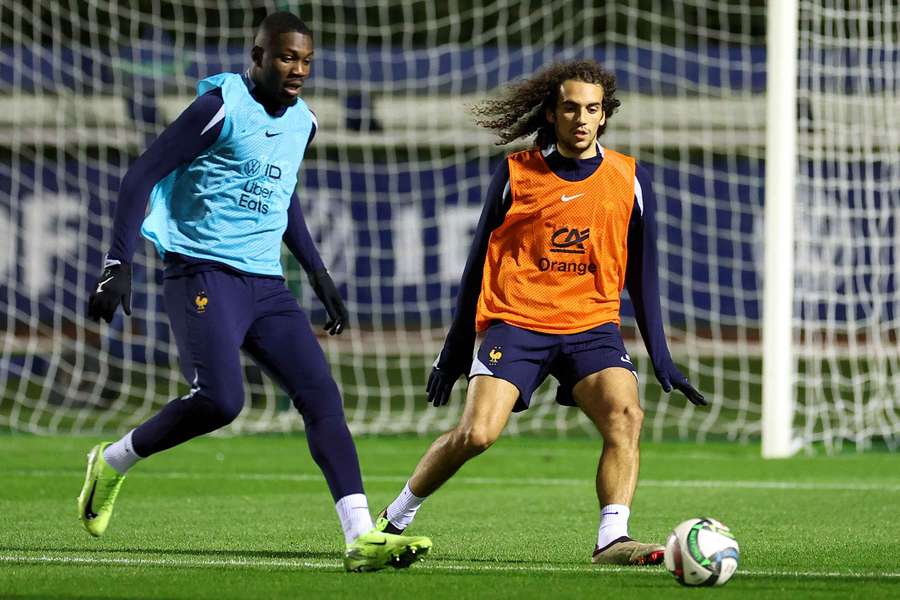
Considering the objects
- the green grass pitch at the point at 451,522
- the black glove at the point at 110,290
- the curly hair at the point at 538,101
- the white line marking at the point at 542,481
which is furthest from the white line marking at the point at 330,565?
the white line marking at the point at 542,481

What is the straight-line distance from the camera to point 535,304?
5.85 m

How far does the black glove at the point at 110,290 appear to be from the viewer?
17.7ft

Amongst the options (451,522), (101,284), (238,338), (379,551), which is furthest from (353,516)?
(451,522)

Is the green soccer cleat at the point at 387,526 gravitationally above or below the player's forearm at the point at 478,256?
below

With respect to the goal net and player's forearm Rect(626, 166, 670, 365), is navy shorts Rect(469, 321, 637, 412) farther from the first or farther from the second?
the goal net

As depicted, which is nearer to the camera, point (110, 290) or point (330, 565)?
point (110, 290)

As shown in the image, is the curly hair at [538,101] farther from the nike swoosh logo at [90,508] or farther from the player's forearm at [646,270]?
the nike swoosh logo at [90,508]

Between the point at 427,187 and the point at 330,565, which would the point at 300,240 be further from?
the point at 427,187

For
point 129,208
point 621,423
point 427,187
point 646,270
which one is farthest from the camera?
point 427,187

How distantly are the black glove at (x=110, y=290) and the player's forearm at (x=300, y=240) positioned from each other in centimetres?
76

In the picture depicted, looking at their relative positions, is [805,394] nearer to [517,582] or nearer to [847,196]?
[847,196]

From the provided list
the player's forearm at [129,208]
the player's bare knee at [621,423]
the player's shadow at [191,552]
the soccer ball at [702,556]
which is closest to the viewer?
the soccer ball at [702,556]

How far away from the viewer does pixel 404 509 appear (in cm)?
592

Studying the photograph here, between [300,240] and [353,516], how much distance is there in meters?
1.18
